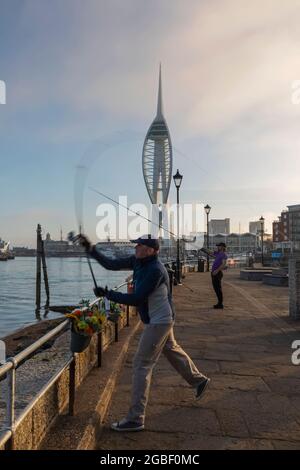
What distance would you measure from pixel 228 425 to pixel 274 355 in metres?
3.32

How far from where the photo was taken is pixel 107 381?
555 centimetres

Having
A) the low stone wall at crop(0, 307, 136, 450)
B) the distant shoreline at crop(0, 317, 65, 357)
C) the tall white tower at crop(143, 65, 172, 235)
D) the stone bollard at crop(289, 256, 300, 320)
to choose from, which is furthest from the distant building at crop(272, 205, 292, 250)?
the low stone wall at crop(0, 307, 136, 450)

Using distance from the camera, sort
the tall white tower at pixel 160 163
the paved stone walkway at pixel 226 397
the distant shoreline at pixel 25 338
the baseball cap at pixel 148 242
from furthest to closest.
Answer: the tall white tower at pixel 160 163, the distant shoreline at pixel 25 338, the baseball cap at pixel 148 242, the paved stone walkway at pixel 226 397

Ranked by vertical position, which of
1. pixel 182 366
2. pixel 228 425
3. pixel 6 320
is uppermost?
pixel 182 366

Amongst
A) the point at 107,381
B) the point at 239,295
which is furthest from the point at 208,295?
the point at 107,381

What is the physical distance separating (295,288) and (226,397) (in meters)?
6.22

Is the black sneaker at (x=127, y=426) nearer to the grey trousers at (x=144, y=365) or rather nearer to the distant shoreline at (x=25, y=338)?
the grey trousers at (x=144, y=365)

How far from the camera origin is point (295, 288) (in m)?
11.0

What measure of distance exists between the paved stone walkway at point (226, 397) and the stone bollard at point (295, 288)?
42.1 inches

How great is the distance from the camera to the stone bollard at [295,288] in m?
11.0

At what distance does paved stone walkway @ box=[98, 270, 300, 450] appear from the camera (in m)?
4.25

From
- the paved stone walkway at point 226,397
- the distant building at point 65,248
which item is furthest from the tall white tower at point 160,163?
the paved stone walkway at point 226,397

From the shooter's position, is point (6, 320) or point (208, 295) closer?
point (208, 295)
